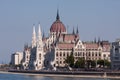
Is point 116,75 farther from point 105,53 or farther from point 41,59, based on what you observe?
point 41,59

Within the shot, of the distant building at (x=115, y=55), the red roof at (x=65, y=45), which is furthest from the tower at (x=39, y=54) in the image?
the distant building at (x=115, y=55)

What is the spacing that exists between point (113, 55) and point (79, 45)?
37266 mm

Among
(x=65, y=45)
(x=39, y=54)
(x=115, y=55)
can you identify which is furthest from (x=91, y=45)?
(x=115, y=55)

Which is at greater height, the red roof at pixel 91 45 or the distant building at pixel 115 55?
the red roof at pixel 91 45

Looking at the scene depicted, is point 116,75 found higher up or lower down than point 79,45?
lower down

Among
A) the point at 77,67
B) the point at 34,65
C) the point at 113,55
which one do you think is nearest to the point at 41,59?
the point at 34,65

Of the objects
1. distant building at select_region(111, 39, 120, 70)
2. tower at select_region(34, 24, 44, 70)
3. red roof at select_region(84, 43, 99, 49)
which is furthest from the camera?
tower at select_region(34, 24, 44, 70)

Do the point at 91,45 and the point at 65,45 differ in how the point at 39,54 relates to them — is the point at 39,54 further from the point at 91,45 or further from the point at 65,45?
the point at 91,45

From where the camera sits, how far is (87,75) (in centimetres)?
12600

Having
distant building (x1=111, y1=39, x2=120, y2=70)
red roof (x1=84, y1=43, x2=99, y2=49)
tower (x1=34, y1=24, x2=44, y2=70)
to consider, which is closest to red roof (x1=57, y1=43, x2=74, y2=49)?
red roof (x1=84, y1=43, x2=99, y2=49)

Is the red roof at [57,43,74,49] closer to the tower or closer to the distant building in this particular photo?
the tower

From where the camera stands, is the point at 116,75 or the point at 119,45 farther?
the point at 119,45

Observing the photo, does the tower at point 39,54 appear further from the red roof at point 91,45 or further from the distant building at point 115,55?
the distant building at point 115,55

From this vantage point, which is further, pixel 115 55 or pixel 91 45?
pixel 91 45
